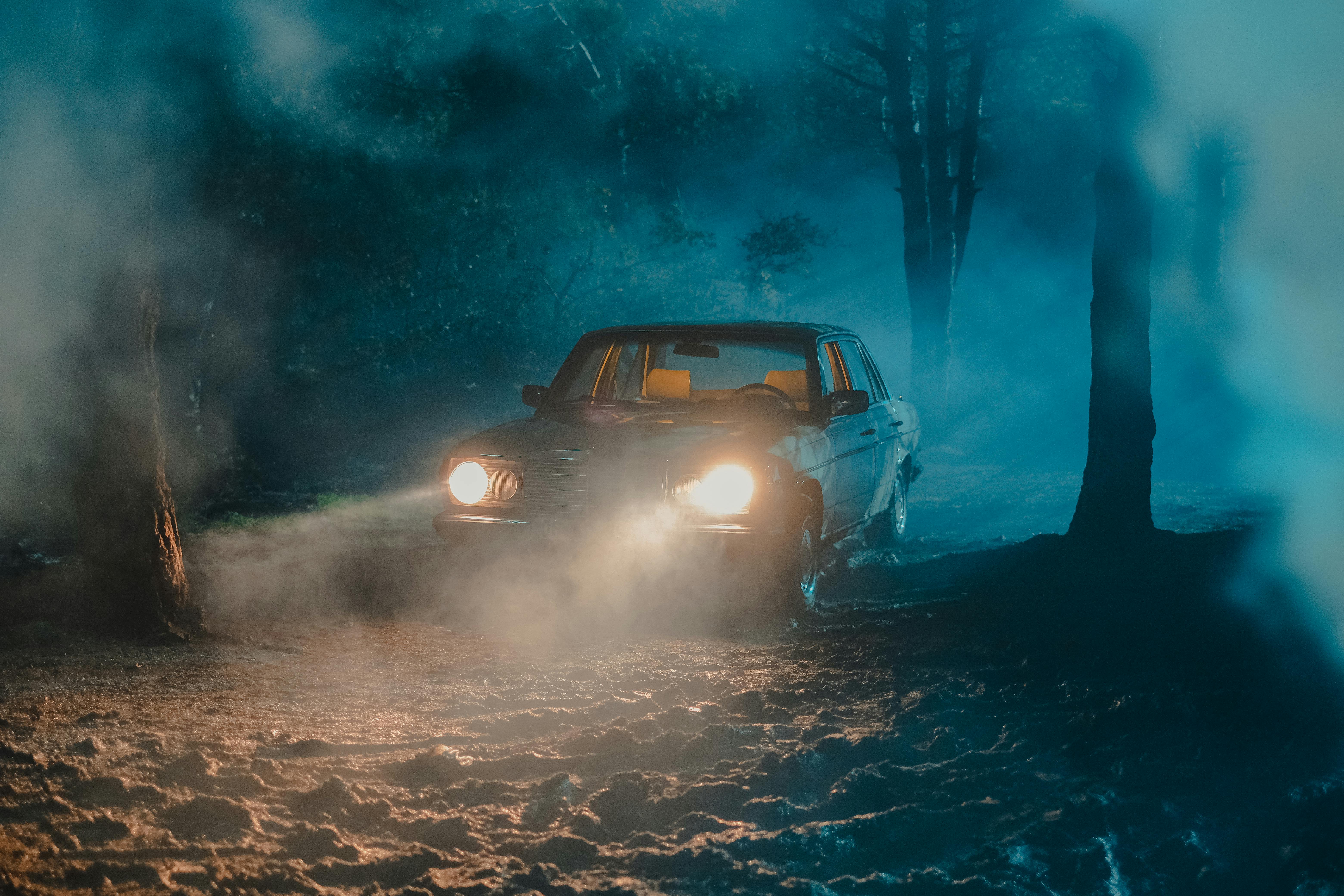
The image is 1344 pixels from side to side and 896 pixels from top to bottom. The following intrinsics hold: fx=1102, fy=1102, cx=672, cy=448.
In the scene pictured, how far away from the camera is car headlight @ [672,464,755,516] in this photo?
584 centimetres

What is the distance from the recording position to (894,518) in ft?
29.4

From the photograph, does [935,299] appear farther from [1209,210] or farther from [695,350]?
[695,350]

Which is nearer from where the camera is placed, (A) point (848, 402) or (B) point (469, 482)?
(B) point (469, 482)

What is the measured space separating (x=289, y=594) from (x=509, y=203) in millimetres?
9913

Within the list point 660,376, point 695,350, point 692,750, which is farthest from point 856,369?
point 692,750

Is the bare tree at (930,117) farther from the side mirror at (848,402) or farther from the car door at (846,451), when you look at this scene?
the side mirror at (848,402)

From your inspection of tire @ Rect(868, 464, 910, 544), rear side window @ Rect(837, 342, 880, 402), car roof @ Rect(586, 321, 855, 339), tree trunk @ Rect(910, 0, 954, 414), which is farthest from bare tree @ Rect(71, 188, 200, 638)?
tree trunk @ Rect(910, 0, 954, 414)

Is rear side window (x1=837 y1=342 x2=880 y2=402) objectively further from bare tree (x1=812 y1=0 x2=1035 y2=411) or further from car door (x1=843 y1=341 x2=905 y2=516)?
bare tree (x1=812 y1=0 x2=1035 y2=411)

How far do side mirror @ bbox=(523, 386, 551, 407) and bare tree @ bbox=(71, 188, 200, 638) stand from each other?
2.18 metres

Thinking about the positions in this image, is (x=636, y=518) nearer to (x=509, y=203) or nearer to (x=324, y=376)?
(x=509, y=203)

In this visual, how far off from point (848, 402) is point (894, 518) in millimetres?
2453

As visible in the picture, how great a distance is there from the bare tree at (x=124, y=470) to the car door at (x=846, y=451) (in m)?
3.82

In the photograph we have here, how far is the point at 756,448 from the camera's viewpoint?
5914 mm

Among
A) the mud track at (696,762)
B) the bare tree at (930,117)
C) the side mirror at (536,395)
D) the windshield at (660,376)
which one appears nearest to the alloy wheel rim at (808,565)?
the mud track at (696,762)
